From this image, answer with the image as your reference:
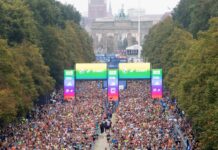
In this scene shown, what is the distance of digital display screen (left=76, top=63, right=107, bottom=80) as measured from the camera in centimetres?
7288

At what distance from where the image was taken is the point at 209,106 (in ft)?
125

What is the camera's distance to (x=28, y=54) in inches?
2643

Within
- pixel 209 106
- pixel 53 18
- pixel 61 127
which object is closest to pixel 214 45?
pixel 209 106

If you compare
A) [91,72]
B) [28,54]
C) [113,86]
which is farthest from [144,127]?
[91,72]

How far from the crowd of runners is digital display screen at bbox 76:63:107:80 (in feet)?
7.51

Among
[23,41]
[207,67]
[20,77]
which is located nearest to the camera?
[207,67]

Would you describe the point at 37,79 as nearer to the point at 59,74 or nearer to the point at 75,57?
the point at 59,74

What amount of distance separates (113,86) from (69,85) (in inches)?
173

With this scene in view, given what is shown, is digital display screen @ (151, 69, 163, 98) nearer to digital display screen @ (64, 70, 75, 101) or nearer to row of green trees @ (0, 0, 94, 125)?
digital display screen @ (64, 70, 75, 101)

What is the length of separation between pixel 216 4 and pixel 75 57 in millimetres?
32333

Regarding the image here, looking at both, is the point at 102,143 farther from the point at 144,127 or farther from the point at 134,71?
the point at 134,71

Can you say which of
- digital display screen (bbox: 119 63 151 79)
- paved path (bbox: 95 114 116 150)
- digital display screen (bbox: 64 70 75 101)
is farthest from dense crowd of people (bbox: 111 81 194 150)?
digital display screen (bbox: 64 70 75 101)

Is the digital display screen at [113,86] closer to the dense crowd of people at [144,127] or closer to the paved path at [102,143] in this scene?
the dense crowd of people at [144,127]

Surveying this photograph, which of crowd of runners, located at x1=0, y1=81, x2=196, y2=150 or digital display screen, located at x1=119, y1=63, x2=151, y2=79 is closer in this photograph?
crowd of runners, located at x1=0, y1=81, x2=196, y2=150
